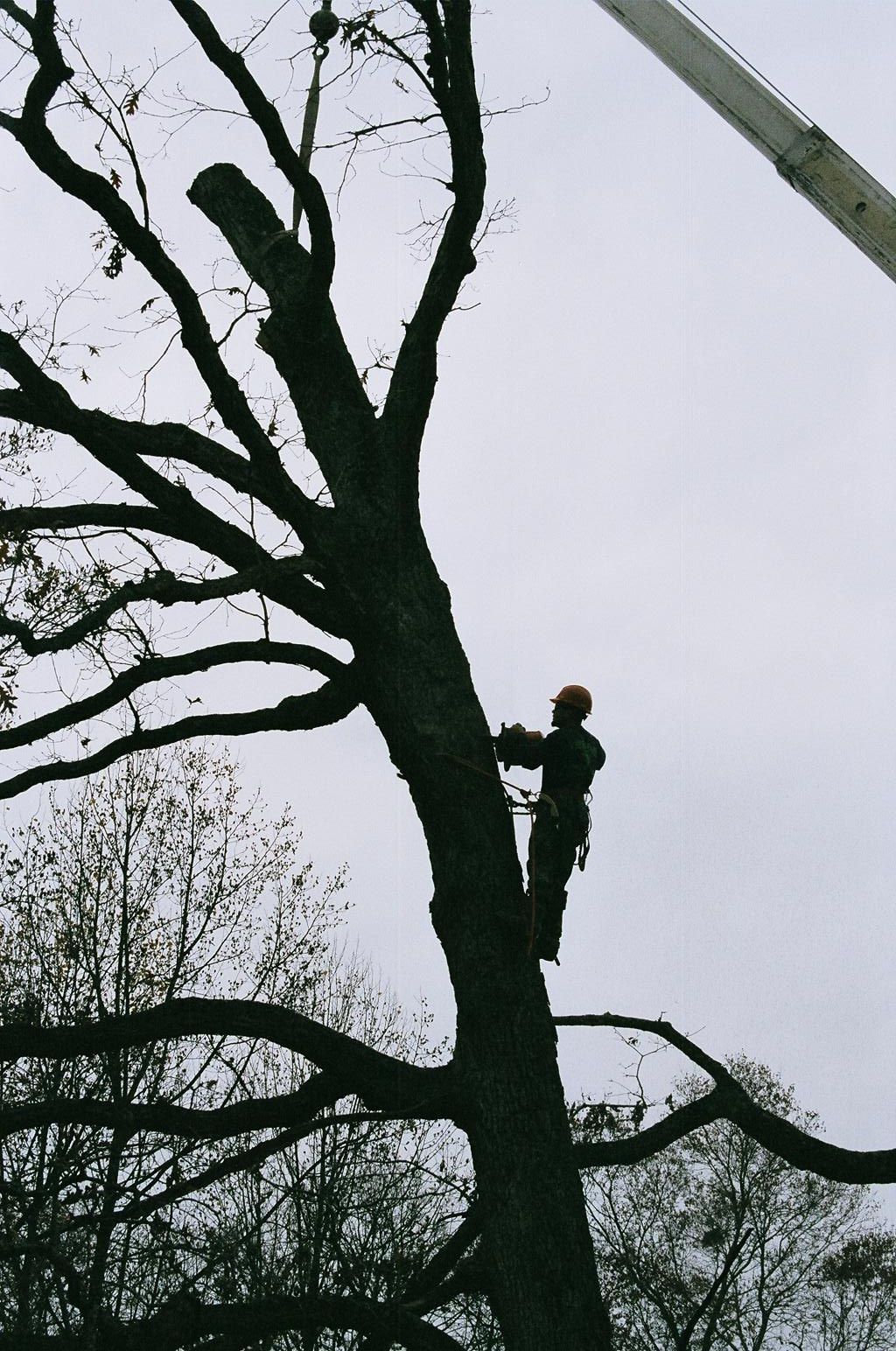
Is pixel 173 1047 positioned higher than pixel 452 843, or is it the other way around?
pixel 173 1047

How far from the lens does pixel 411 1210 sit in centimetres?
600

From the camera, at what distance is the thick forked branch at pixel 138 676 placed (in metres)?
4.75

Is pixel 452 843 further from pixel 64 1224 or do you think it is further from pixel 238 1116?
pixel 64 1224

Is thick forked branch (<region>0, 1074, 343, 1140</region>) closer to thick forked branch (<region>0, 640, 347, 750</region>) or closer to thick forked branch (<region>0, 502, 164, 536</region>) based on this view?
thick forked branch (<region>0, 640, 347, 750</region>)

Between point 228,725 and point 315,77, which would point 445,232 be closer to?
point 315,77

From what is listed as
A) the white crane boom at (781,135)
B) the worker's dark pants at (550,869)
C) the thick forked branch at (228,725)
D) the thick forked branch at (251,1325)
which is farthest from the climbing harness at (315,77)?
the white crane boom at (781,135)

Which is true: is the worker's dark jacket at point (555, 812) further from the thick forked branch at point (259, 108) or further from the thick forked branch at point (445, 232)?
the thick forked branch at point (259, 108)

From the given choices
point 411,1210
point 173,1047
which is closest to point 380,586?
point 411,1210

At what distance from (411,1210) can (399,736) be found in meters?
2.40

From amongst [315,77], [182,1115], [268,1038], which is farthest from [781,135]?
[182,1115]

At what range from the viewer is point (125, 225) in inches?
182

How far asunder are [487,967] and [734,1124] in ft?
3.57

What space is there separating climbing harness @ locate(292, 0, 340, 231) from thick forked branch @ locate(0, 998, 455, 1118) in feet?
9.60

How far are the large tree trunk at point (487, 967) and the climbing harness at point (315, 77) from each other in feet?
5.50
